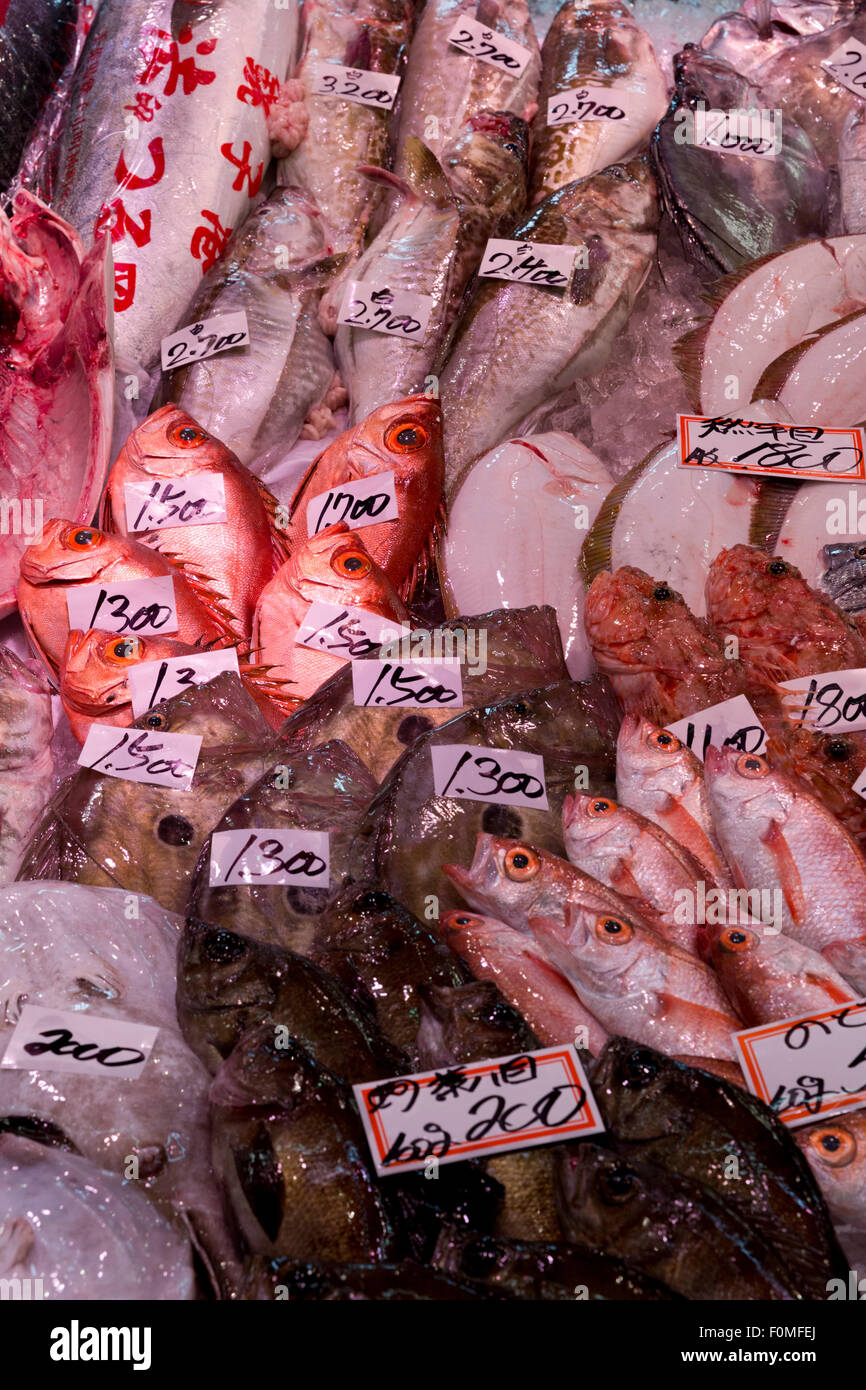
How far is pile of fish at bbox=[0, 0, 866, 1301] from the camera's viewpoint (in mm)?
1548

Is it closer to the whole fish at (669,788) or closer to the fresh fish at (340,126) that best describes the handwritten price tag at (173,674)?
the whole fish at (669,788)

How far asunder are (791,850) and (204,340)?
2.35 metres

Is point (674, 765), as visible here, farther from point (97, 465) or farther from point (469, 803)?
point (97, 465)

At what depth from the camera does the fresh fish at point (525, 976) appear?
71.6 inches

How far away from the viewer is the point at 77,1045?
1.75 metres

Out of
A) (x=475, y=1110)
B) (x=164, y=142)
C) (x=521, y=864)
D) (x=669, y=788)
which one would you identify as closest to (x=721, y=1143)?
(x=475, y=1110)

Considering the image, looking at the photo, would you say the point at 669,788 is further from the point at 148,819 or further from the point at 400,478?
the point at 400,478

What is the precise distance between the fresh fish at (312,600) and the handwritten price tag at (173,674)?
0.16 meters

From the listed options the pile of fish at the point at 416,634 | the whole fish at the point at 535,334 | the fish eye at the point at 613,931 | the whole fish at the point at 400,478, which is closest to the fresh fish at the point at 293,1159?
the pile of fish at the point at 416,634

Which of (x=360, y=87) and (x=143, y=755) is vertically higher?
(x=360, y=87)

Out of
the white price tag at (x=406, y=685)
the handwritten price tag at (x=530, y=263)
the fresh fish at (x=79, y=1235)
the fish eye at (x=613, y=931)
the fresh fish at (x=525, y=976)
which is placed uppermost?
the handwritten price tag at (x=530, y=263)

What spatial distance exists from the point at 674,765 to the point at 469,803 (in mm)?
405

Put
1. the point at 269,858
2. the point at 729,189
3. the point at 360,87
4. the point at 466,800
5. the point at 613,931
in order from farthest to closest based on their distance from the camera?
the point at 360,87 → the point at 729,189 → the point at 466,800 → the point at 269,858 → the point at 613,931

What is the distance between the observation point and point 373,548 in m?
3.03
